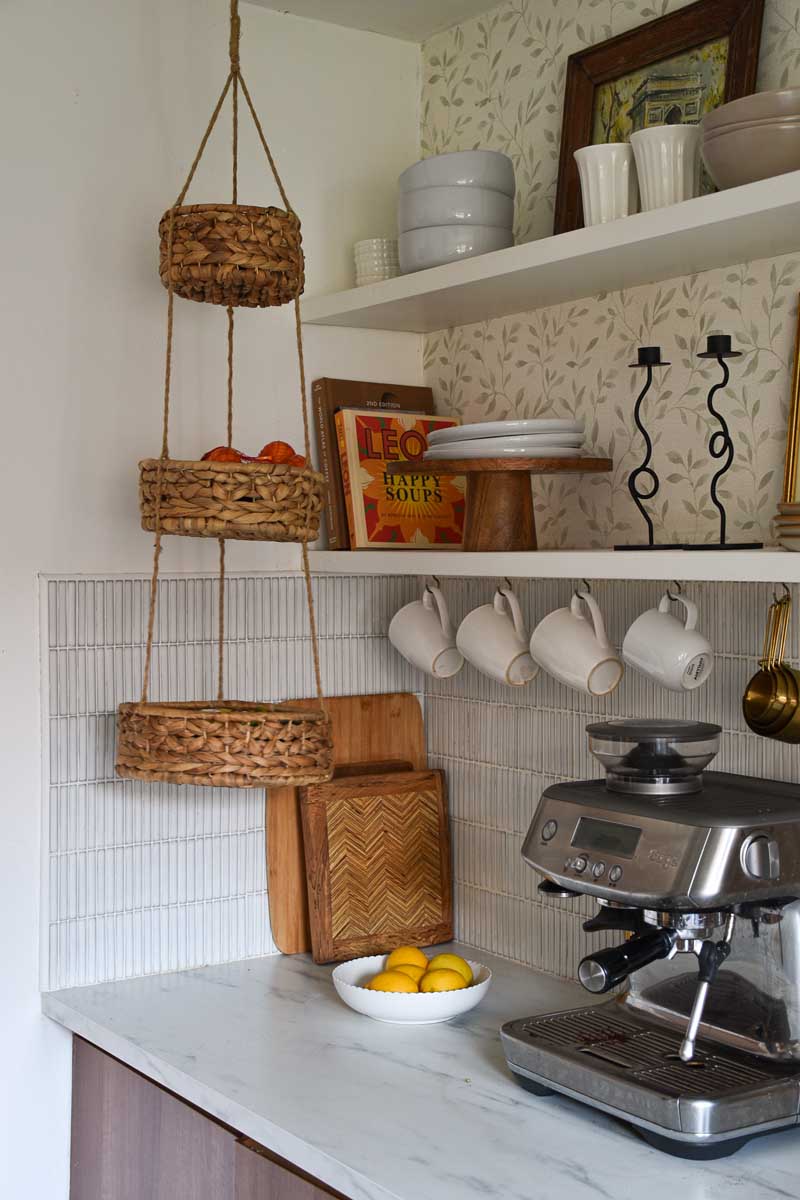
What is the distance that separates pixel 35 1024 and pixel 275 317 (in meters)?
1.13

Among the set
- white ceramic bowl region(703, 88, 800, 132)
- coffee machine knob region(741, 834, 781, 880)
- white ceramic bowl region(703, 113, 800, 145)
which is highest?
white ceramic bowl region(703, 88, 800, 132)

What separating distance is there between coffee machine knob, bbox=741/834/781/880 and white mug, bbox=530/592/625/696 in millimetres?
422

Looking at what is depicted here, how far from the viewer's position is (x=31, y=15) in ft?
6.11

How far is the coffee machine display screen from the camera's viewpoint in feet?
4.64

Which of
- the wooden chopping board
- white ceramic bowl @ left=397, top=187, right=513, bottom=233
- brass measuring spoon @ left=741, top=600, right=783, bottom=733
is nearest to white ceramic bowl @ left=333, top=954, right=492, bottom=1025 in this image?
the wooden chopping board

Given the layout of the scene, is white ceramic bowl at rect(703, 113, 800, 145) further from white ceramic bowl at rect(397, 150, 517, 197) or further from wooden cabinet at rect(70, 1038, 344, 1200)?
wooden cabinet at rect(70, 1038, 344, 1200)

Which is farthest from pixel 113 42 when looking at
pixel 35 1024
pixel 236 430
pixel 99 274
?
pixel 35 1024

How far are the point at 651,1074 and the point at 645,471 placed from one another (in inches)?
31.3

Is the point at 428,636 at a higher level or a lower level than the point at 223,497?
lower

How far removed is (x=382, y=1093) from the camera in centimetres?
153

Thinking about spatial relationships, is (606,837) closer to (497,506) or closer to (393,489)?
(497,506)

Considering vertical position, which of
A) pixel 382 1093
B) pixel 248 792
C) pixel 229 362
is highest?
pixel 229 362

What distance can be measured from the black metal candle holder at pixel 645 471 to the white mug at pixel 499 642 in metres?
0.22

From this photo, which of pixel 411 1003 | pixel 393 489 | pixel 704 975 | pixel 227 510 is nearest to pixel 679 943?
pixel 704 975
